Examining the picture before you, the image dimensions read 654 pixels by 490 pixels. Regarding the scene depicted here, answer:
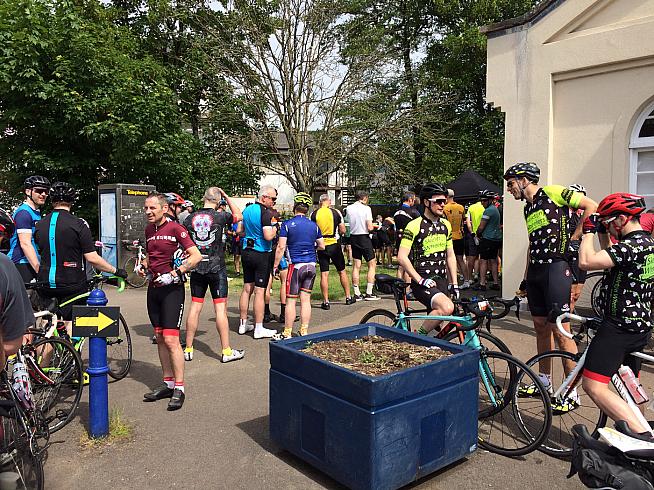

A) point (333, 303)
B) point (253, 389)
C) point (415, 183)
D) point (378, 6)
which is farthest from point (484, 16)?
point (253, 389)

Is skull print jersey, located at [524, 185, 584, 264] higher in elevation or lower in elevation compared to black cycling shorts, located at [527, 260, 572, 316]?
higher

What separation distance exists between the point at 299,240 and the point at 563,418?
3.82 metres

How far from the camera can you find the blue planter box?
10.5 feet

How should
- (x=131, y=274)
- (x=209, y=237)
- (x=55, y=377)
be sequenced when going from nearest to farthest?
(x=55, y=377), (x=209, y=237), (x=131, y=274)

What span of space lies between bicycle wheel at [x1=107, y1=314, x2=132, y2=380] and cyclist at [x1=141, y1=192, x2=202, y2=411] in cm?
91

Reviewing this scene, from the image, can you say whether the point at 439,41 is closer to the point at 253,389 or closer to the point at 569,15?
the point at 569,15

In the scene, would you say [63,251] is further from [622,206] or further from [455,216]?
[455,216]

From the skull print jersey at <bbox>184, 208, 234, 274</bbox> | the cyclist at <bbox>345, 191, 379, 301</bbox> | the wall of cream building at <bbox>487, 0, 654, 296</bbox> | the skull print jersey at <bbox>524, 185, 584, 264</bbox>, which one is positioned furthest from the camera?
the cyclist at <bbox>345, 191, 379, 301</bbox>

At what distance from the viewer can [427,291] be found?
16.4 ft

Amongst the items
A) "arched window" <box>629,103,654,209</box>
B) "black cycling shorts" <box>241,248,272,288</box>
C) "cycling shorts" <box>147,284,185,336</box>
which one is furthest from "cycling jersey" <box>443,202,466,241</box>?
"cycling shorts" <box>147,284,185,336</box>

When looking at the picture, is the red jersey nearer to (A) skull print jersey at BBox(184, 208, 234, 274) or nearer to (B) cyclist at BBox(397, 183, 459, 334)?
(A) skull print jersey at BBox(184, 208, 234, 274)

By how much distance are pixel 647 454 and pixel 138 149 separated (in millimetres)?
14130

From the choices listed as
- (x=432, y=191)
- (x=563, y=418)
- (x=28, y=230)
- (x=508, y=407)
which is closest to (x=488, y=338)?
(x=508, y=407)

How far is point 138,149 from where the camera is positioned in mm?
14484
